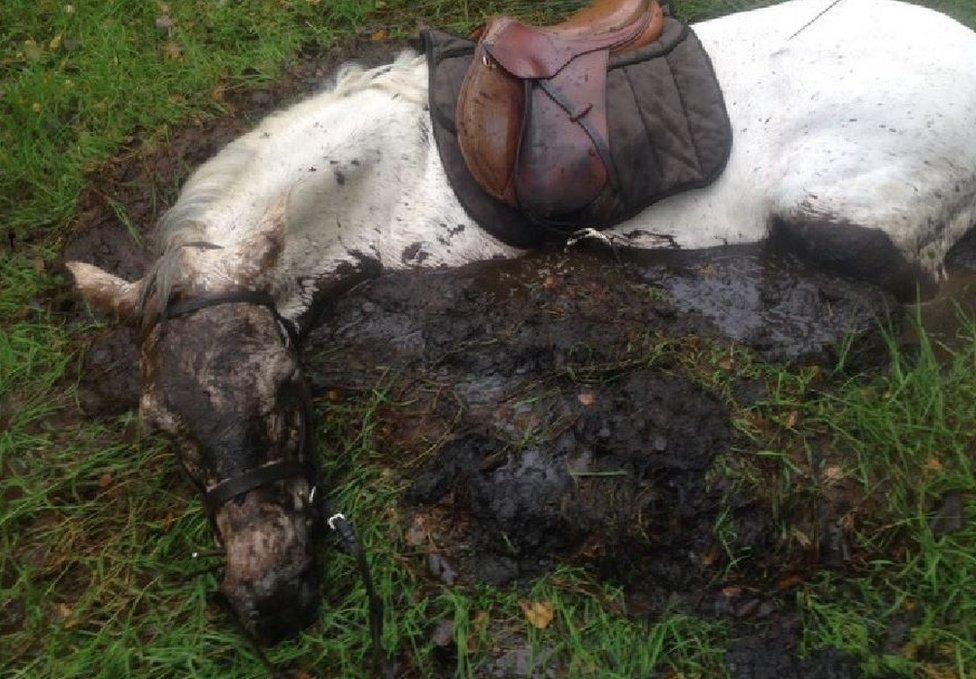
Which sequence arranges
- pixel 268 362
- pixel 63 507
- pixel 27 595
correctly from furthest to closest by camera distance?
A: 1. pixel 63 507
2. pixel 27 595
3. pixel 268 362

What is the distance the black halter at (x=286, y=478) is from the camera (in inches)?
88.7

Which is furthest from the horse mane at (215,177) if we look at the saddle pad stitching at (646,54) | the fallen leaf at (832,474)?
the fallen leaf at (832,474)

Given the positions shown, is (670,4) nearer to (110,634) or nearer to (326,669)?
(326,669)

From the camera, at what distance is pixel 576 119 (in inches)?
106

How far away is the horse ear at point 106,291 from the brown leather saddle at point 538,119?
1.24m

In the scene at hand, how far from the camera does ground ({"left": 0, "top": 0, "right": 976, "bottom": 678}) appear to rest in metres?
2.35

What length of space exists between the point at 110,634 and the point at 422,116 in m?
2.06

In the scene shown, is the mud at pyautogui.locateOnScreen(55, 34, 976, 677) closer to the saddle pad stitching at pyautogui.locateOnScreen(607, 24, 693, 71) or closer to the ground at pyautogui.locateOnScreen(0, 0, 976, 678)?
the ground at pyautogui.locateOnScreen(0, 0, 976, 678)

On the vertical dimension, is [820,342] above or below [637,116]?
below

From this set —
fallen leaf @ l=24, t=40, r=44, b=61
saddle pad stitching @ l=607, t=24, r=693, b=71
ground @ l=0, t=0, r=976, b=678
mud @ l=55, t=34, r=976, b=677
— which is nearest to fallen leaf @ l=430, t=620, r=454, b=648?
ground @ l=0, t=0, r=976, b=678

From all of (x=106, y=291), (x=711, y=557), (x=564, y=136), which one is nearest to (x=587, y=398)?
(x=711, y=557)

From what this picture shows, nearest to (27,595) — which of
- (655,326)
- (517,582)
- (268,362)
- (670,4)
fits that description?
(268,362)

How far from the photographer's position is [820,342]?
9.23 feet

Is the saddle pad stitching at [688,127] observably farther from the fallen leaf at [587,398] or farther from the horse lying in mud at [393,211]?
the fallen leaf at [587,398]
